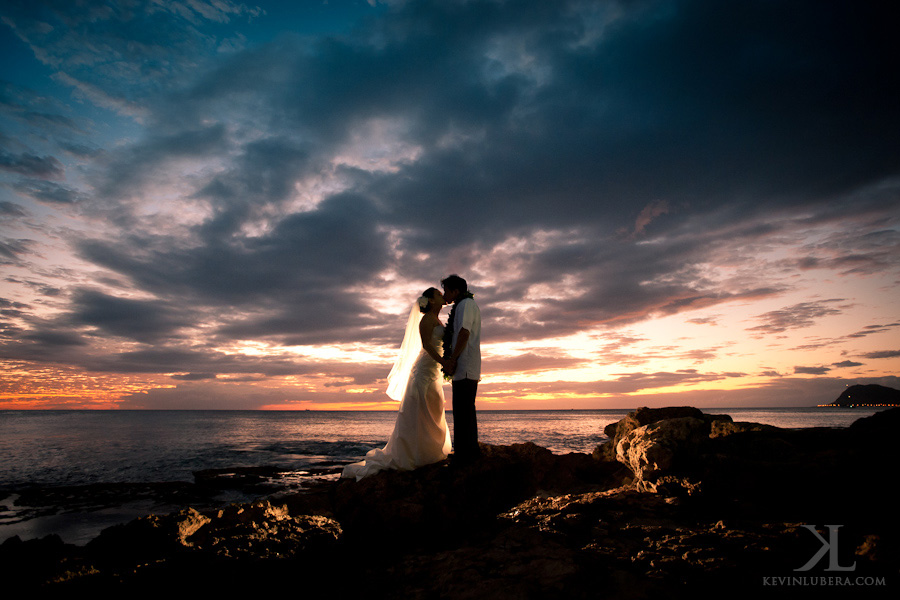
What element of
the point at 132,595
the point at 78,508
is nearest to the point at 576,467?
the point at 132,595

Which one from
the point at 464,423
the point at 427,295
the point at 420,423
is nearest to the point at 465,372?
the point at 464,423

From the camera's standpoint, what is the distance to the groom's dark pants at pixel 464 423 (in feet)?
19.6

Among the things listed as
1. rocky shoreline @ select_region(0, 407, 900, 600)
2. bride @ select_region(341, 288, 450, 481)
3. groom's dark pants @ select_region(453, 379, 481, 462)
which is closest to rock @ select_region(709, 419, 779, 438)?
rocky shoreline @ select_region(0, 407, 900, 600)

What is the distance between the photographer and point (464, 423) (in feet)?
19.6

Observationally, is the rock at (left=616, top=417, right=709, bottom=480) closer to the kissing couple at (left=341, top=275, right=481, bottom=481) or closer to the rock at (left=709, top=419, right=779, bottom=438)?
the rock at (left=709, top=419, right=779, bottom=438)

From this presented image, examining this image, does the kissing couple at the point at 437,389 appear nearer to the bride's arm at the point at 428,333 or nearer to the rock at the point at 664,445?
the bride's arm at the point at 428,333

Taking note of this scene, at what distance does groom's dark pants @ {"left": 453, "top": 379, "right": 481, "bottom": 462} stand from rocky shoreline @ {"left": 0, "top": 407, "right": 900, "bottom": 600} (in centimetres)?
25

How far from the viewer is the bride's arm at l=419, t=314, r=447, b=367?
6476mm

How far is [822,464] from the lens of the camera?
13.6ft

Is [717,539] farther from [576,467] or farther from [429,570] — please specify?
[576,467]

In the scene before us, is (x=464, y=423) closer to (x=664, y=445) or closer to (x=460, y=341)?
(x=460, y=341)

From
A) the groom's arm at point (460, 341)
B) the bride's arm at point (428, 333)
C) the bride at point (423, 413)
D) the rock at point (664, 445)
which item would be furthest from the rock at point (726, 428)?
the bride's arm at point (428, 333)

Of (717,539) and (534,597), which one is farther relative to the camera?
(717,539)

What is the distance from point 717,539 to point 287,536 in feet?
14.5
